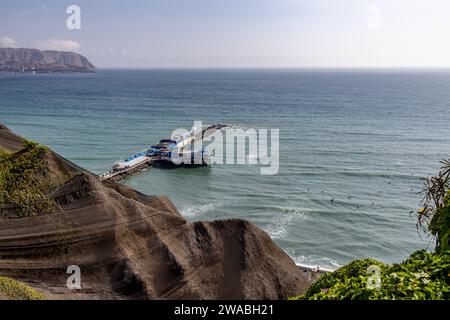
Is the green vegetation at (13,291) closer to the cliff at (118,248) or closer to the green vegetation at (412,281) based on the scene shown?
the cliff at (118,248)

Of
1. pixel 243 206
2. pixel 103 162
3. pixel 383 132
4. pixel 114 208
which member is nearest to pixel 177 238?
pixel 114 208

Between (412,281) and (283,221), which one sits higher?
(412,281)

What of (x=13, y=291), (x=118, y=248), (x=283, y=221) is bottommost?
(x=283, y=221)

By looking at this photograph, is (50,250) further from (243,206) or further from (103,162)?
(103,162)
